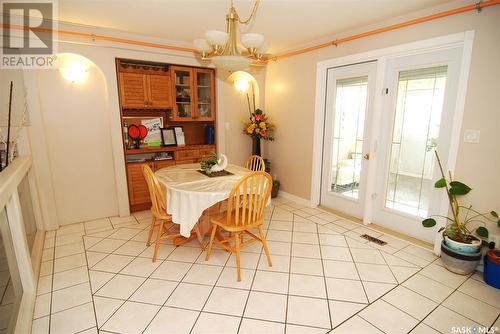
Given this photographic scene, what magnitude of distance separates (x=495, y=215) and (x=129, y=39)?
4.27 meters

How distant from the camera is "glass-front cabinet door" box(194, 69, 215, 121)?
3.98 m

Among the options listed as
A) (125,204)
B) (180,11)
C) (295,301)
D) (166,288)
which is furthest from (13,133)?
(295,301)

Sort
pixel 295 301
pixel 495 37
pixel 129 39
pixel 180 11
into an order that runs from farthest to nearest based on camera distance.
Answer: pixel 129 39 → pixel 180 11 → pixel 495 37 → pixel 295 301

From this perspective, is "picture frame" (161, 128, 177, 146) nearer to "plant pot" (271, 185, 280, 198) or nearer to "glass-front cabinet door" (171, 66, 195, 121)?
"glass-front cabinet door" (171, 66, 195, 121)

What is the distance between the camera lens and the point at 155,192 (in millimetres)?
2461

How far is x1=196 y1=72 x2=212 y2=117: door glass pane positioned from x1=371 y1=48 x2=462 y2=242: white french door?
2547 millimetres

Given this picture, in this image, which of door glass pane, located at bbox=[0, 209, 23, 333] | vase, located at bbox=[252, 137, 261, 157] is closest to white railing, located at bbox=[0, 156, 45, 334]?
door glass pane, located at bbox=[0, 209, 23, 333]

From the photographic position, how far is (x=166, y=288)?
2088 millimetres

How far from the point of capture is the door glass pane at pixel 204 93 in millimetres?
4012

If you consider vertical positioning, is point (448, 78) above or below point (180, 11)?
below

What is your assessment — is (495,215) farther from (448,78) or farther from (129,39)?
(129,39)

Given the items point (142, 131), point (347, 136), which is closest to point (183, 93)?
point (142, 131)

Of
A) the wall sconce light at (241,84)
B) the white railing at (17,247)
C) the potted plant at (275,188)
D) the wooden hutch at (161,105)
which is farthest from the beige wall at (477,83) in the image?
the white railing at (17,247)

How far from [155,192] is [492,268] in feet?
9.79
